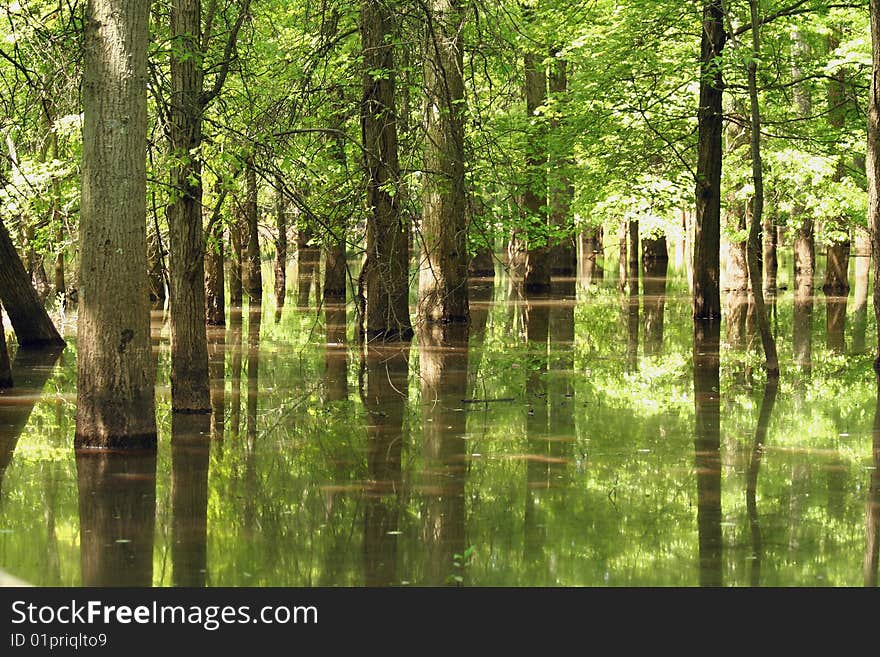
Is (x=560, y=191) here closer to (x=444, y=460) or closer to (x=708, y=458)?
(x=708, y=458)

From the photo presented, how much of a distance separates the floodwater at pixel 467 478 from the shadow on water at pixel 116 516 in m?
0.02

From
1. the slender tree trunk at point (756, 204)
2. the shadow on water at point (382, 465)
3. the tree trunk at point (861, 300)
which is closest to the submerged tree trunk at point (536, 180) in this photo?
the tree trunk at point (861, 300)

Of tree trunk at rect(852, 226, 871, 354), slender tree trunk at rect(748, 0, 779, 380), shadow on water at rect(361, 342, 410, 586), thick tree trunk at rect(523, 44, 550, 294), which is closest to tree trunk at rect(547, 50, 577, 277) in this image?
thick tree trunk at rect(523, 44, 550, 294)

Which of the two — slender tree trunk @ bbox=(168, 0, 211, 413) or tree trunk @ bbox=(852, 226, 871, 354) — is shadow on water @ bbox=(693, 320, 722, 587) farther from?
slender tree trunk @ bbox=(168, 0, 211, 413)

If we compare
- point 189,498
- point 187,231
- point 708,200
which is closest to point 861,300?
point 708,200

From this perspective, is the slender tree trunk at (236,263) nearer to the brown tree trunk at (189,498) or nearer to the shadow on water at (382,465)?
the shadow on water at (382,465)

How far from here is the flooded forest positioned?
7.80 meters

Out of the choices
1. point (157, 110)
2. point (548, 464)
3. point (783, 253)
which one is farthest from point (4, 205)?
point (783, 253)

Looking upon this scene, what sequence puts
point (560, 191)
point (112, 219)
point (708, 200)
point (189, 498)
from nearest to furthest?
point (189, 498), point (112, 219), point (708, 200), point (560, 191)

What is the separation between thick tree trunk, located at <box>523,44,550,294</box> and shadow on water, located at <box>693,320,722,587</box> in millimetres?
7209

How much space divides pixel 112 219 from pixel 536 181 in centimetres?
1470

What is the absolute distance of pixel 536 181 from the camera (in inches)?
945
